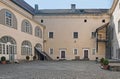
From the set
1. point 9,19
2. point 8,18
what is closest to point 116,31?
point 9,19

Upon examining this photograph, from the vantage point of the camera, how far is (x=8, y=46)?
2641 centimetres

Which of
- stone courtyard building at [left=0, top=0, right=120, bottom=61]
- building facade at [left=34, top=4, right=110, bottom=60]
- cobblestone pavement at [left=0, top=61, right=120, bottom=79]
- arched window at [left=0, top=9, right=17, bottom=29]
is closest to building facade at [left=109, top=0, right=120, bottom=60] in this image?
stone courtyard building at [left=0, top=0, right=120, bottom=61]

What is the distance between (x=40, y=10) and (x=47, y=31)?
6.08 meters

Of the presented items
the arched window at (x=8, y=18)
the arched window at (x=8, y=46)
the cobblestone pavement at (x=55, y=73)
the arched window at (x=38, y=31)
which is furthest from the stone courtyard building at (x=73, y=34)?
the cobblestone pavement at (x=55, y=73)

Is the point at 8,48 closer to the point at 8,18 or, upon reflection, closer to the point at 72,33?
the point at 8,18

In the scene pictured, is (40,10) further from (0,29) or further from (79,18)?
(0,29)

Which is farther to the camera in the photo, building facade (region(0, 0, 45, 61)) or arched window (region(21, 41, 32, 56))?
arched window (region(21, 41, 32, 56))

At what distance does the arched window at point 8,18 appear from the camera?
24672 mm

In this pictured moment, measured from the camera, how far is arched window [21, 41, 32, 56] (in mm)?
30750

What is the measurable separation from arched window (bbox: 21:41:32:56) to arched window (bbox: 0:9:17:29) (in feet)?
12.4

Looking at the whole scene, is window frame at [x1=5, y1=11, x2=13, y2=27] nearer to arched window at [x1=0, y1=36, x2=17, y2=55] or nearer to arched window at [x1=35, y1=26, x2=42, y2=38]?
arched window at [x1=0, y1=36, x2=17, y2=55]

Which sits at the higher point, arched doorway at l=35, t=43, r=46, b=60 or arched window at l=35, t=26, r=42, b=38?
arched window at l=35, t=26, r=42, b=38

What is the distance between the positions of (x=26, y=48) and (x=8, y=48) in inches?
218

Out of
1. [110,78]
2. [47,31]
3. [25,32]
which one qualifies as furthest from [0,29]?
[47,31]
